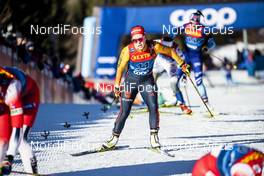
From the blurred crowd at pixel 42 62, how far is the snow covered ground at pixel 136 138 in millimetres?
2747

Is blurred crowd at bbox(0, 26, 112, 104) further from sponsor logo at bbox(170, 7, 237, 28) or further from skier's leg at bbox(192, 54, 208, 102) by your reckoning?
skier's leg at bbox(192, 54, 208, 102)

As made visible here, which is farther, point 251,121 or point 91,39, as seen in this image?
point 91,39

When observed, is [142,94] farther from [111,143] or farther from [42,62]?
[42,62]

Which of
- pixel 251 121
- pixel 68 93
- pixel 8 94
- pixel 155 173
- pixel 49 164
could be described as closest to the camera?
pixel 8 94

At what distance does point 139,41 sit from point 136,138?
237 centimetres

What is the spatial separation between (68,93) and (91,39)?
6.45 metres

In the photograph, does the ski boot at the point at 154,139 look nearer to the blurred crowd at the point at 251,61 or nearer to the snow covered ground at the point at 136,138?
the snow covered ground at the point at 136,138

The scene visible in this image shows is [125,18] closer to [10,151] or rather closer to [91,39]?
[91,39]

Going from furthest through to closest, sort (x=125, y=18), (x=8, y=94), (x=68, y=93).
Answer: (x=125, y=18), (x=68, y=93), (x=8, y=94)

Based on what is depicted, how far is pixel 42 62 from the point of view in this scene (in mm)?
20938

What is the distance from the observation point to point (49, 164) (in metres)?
8.64

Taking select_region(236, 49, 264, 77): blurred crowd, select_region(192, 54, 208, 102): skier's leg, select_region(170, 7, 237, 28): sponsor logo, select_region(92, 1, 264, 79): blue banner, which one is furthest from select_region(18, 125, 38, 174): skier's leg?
select_region(236, 49, 264, 77): blurred crowd

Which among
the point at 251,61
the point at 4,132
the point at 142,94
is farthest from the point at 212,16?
the point at 4,132

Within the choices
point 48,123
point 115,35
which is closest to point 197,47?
point 48,123
